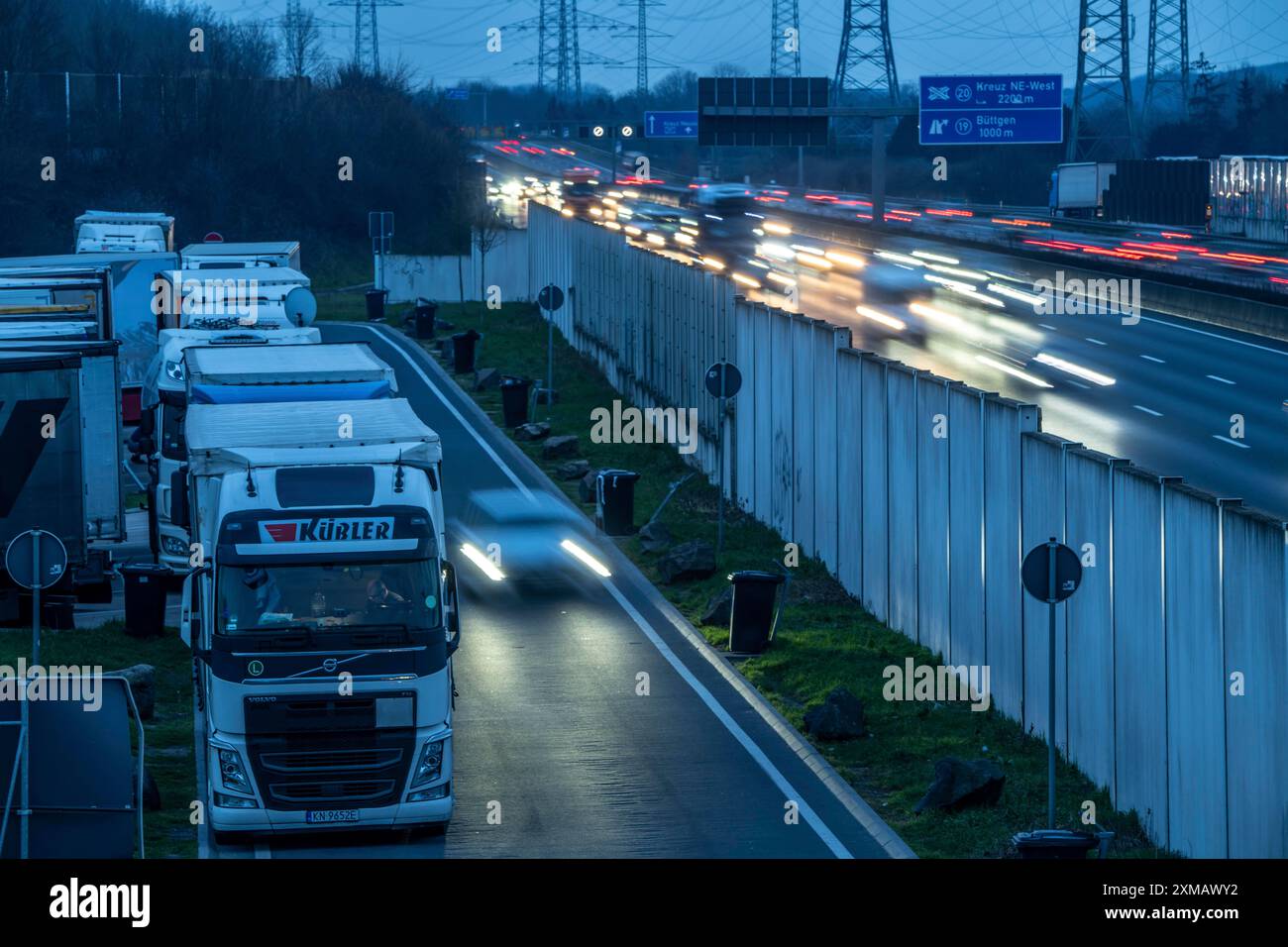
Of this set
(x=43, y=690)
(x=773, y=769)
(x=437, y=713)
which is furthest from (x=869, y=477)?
(x=43, y=690)

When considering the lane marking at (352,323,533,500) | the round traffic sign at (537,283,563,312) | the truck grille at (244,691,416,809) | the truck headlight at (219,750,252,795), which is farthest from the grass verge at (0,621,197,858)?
the round traffic sign at (537,283,563,312)

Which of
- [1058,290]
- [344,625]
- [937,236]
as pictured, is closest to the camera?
[344,625]

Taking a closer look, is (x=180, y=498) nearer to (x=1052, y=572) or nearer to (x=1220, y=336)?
(x=1052, y=572)

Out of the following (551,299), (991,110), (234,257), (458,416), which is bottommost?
(458,416)

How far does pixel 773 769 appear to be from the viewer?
1666 centimetres

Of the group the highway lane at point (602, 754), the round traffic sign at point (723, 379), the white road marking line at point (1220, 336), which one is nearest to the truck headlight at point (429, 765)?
the highway lane at point (602, 754)

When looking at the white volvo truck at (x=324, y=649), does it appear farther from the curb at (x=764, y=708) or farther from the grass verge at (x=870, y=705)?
the grass verge at (x=870, y=705)

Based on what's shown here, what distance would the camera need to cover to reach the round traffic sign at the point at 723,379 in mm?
26516

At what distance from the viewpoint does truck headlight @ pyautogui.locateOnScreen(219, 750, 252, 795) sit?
13977mm

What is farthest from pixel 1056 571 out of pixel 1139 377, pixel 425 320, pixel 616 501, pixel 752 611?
pixel 425 320

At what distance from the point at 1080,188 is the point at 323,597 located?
76.4 m

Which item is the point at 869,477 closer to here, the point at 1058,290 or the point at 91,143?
the point at 1058,290

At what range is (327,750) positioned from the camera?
45.9 ft
